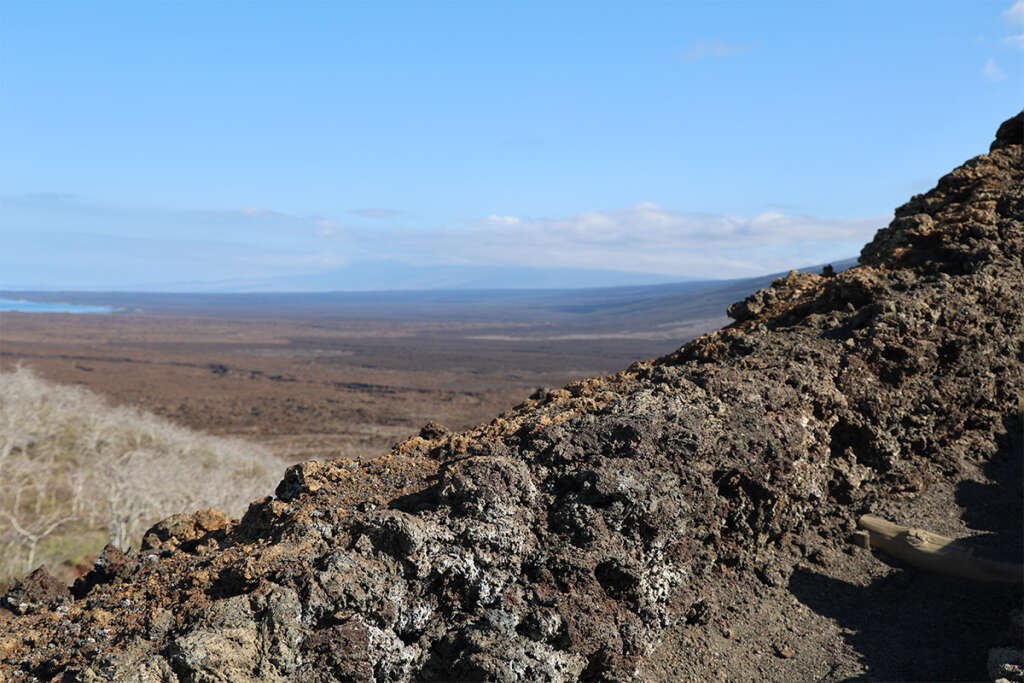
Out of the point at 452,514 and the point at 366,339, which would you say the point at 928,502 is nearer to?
the point at 452,514

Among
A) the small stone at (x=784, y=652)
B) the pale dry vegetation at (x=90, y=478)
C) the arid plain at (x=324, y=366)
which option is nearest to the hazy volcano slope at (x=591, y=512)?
the small stone at (x=784, y=652)

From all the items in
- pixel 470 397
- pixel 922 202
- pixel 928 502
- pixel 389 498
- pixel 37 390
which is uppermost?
pixel 922 202

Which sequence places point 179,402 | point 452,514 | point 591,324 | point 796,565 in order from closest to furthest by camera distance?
point 452,514 < point 796,565 < point 179,402 < point 591,324

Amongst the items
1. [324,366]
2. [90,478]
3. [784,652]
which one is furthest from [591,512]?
[324,366]

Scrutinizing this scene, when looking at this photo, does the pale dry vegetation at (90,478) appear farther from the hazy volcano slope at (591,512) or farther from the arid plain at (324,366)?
the hazy volcano slope at (591,512)

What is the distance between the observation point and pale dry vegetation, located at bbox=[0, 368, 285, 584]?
22750mm

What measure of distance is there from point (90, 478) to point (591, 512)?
90.1 feet

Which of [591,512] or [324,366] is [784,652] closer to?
[591,512]

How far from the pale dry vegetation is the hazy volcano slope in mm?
16767

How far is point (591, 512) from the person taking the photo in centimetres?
494

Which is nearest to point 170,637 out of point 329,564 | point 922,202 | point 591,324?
point 329,564

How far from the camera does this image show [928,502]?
22.1 ft

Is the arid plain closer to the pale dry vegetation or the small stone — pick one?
the pale dry vegetation

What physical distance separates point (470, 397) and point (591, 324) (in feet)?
317
